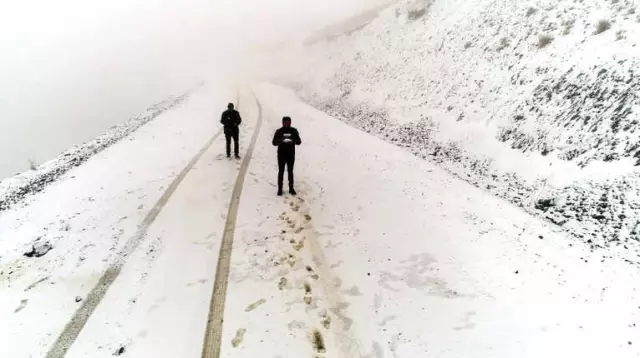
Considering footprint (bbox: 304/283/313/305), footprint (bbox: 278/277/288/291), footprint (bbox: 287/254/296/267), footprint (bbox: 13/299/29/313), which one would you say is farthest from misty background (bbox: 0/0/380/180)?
footprint (bbox: 304/283/313/305)

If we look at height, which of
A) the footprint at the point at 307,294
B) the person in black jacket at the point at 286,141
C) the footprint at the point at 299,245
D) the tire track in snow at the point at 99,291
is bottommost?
the tire track in snow at the point at 99,291

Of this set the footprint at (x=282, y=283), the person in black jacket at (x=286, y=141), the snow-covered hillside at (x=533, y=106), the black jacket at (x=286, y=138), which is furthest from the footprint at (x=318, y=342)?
the snow-covered hillside at (x=533, y=106)

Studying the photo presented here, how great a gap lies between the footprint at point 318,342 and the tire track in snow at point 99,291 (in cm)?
338

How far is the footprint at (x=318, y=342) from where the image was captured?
5.27m

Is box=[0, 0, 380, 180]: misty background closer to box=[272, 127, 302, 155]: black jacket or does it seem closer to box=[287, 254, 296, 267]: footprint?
box=[272, 127, 302, 155]: black jacket

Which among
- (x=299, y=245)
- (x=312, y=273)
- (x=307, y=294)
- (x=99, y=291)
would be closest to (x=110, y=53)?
(x=99, y=291)

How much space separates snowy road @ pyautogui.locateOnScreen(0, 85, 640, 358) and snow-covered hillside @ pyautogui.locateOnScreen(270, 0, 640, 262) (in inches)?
44.7

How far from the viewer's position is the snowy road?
5.53 m

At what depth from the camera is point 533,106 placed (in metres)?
12.8

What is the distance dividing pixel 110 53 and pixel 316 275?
9717 cm

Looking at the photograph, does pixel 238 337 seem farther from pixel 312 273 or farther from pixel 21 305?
pixel 21 305

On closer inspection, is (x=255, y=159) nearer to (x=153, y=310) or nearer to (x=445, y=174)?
(x=445, y=174)

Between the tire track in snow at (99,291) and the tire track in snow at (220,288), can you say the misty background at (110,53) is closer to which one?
the tire track in snow at (99,291)

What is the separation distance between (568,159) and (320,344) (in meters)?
8.78
